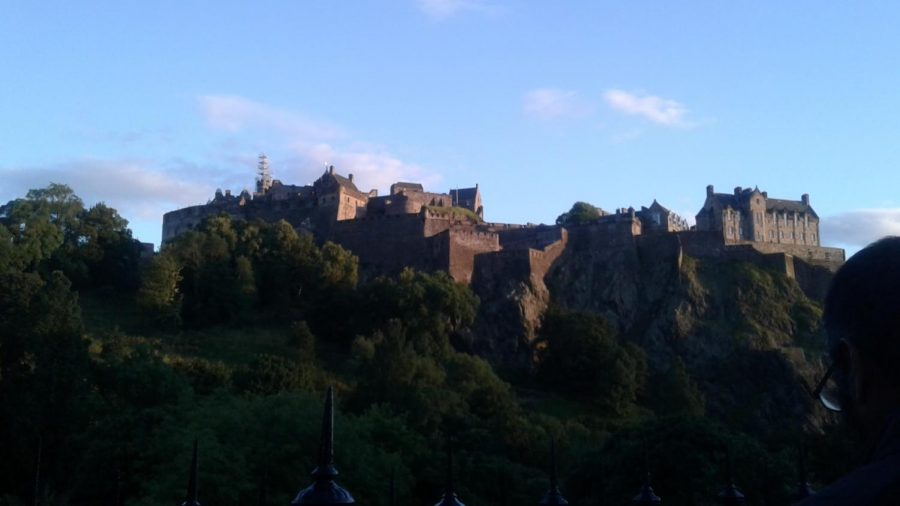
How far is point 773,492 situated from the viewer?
31297 mm

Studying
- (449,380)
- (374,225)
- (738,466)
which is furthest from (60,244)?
(738,466)

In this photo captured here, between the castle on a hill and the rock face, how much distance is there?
1.70 feet

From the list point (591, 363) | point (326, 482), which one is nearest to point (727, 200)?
point (591, 363)

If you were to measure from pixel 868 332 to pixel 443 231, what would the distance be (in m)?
61.5

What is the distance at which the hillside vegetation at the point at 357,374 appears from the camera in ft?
102

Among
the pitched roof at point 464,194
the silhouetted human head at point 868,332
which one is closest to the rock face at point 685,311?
the pitched roof at point 464,194

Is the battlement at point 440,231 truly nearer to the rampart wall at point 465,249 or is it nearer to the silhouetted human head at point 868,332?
the rampart wall at point 465,249

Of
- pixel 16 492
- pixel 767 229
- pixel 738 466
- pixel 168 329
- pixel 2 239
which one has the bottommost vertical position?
pixel 16 492

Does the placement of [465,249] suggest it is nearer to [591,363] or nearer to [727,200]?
[591,363]

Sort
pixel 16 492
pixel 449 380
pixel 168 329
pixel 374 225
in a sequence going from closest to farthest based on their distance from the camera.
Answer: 1. pixel 16 492
2. pixel 449 380
3. pixel 168 329
4. pixel 374 225

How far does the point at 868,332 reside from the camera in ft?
9.65

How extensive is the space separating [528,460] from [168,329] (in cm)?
2410

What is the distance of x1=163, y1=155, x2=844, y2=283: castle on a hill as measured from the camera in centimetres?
6419

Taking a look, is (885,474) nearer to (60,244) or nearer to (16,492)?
(16,492)
